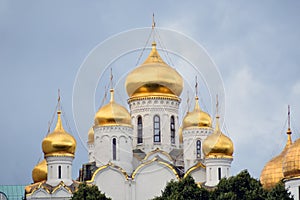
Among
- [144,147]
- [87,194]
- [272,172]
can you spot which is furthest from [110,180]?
[272,172]

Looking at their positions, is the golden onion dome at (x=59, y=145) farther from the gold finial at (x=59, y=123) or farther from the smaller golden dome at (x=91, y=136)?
the smaller golden dome at (x=91, y=136)

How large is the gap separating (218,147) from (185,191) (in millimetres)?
6916

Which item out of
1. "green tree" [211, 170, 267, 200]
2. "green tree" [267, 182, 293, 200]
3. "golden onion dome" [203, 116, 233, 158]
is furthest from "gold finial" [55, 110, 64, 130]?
"green tree" [267, 182, 293, 200]

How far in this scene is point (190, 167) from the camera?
225ft

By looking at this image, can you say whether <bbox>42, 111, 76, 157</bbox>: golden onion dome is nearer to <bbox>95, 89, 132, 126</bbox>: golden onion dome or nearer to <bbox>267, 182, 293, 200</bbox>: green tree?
<bbox>95, 89, 132, 126</bbox>: golden onion dome

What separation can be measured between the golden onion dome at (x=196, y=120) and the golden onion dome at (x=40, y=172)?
849 centimetres

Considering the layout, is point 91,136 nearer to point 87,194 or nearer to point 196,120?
point 196,120

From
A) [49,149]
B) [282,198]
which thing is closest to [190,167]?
[49,149]

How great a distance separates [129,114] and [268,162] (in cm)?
1109

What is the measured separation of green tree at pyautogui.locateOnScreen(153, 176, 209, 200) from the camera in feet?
194

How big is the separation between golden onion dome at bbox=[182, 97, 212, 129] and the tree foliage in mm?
9382

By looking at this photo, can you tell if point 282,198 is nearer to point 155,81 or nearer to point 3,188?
point 155,81

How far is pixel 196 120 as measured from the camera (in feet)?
231

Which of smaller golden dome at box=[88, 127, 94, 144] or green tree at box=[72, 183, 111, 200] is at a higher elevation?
smaller golden dome at box=[88, 127, 94, 144]
